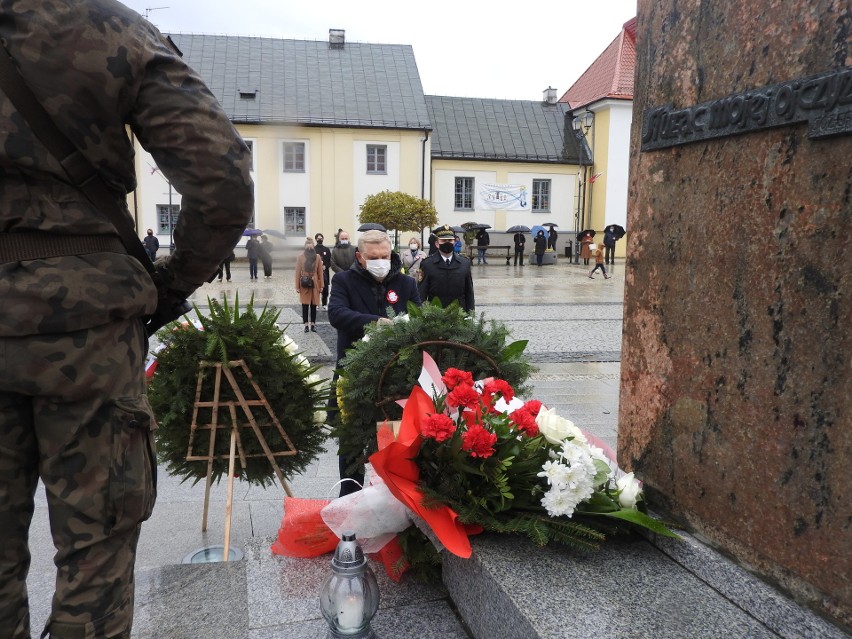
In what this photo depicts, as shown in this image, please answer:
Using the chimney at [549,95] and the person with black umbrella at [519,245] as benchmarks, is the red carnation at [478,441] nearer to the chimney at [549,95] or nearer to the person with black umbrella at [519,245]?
the person with black umbrella at [519,245]

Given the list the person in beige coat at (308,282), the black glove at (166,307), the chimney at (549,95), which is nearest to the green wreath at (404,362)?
the black glove at (166,307)

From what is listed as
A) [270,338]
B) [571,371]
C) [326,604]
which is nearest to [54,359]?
[326,604]

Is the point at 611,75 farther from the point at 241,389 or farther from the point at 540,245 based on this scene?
the point at 241,389

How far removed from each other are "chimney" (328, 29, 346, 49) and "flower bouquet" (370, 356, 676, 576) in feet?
114

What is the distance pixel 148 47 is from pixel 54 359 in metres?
0.75

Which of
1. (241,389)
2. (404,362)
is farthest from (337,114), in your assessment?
(404,362)

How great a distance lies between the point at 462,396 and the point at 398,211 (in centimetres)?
2863

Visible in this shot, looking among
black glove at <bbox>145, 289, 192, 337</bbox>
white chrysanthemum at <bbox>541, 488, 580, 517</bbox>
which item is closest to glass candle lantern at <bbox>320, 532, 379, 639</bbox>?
white chrysanthemum at <bbox>541, 488, 580, 517</bbox>

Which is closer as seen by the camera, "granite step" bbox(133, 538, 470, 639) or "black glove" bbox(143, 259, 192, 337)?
"black glove" bbox(143, 259, 192, 337)

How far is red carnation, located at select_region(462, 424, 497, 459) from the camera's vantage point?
2273 millimetres

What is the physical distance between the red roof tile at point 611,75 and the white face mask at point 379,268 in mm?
32333

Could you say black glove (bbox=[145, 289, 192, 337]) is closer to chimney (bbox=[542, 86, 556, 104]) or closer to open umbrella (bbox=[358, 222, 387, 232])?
open umbrella (bbox=[358, 222, 387, 232])

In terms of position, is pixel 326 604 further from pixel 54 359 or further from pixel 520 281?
pixel 520 281

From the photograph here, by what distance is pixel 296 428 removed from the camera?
3469 millimetres
